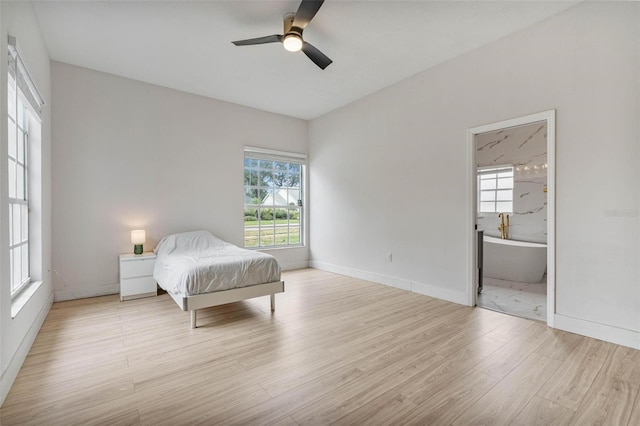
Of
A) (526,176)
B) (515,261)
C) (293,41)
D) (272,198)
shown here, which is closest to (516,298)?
(515,261)

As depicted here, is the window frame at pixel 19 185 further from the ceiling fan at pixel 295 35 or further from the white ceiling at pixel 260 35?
the ceiling fan at pixel 295 35

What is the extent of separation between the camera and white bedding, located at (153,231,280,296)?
2.84 metres

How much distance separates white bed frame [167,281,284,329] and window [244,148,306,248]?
209 centimetres

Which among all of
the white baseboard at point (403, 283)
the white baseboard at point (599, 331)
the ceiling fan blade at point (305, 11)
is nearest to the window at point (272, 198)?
the white baseboard at point (403, 283)

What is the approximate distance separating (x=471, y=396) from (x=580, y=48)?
308 centimetres

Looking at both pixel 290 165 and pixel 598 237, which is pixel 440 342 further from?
pixel 290 165

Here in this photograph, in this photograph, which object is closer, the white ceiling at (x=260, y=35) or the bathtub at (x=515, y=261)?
the white ceiling at (x=260, y=35)

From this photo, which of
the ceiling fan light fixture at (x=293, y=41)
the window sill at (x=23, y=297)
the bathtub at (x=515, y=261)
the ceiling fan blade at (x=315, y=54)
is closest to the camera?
the window sill at (x=23, y=297)

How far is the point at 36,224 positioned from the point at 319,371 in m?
3.08

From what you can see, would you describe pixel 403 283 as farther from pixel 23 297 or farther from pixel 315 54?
pixel 23 297

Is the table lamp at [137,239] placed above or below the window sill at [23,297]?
above

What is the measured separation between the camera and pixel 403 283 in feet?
13.6

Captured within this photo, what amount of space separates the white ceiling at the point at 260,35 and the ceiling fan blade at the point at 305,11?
0.25 metres

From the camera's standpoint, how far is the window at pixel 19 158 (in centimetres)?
223
